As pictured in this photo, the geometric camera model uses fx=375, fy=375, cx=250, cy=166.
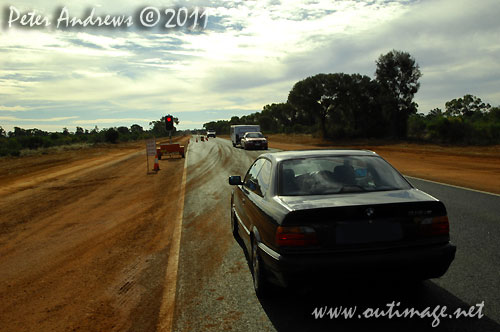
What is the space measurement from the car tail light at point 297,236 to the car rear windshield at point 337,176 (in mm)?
599

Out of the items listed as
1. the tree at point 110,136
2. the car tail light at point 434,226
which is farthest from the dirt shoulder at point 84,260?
the tree at point 110,136

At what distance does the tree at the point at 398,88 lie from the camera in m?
40.6

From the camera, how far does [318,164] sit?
4.64 meters

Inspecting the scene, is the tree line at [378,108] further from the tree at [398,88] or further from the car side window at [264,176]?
the car side window at [264,176]

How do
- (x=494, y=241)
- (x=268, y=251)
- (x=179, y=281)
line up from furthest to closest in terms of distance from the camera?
(x=494, y=241)
(x=179, y=281)
(x=268, y=251)

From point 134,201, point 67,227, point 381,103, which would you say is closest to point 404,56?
point 381,103

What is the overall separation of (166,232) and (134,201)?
4.02 m

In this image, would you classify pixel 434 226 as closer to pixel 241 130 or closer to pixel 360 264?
pixel 360 264

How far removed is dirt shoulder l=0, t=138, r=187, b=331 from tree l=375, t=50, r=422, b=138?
3529 centimetres

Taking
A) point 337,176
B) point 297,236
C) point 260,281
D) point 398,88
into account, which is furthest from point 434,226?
point 398,88

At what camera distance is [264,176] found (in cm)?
467

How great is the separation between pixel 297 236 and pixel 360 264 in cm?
59

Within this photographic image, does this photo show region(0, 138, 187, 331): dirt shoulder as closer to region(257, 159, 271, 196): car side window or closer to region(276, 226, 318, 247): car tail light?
region(276, 226, 318, 247): car tail light

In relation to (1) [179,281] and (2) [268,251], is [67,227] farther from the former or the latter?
(2) [268,251]
